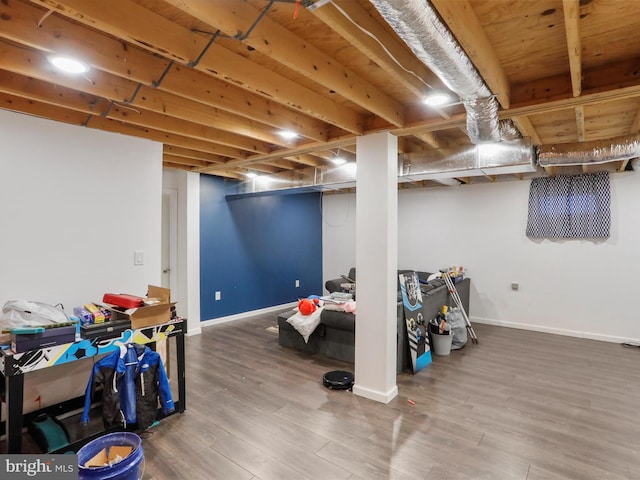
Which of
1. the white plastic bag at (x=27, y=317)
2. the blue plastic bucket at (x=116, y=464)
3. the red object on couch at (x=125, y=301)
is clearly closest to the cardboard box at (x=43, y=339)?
the white plastic bag at (x=27, y=317)

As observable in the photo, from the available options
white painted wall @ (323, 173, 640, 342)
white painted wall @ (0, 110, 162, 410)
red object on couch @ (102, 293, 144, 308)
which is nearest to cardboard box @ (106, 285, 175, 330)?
red object on couch @ (102, 293, 144, 308)

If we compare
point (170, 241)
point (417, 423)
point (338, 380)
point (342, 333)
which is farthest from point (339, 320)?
point (170, 241)

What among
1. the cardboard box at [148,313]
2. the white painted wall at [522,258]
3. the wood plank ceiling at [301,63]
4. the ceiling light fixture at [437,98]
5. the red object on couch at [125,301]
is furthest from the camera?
the white painted wall at [522,258]

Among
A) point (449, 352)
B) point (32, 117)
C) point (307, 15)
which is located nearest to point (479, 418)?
point (449, 352)

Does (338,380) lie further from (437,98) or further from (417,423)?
(437,98)

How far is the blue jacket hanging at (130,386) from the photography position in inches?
93.4

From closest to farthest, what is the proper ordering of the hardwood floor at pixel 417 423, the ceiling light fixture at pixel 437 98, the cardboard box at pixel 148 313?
the hardwood floor at pixel 417 423, the ceiling light fixture at pixel 437 98, the cardboard box at pixel 148 313

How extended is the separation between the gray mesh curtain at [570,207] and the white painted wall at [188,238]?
16.4 feet

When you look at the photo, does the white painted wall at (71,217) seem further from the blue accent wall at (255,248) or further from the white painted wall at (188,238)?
the blue accent wall at (255,248)

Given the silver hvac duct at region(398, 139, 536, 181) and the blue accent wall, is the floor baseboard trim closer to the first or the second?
the blue accent wall

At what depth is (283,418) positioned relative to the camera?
2773 mm

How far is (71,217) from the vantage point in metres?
2.93

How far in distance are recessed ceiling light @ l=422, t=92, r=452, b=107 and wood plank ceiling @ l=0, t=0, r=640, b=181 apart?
0.05m

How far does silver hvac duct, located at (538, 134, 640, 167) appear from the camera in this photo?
3162 mm
